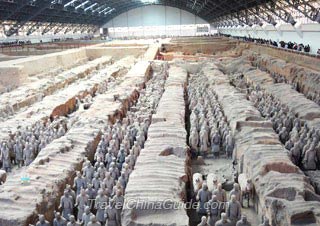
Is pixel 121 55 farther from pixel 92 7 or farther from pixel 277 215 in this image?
pixel 277 215

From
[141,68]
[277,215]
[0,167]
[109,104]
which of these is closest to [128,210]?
[277,215]

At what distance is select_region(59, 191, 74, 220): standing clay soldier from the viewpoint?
5641 millimetres

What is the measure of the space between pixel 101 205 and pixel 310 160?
4095 millimetres

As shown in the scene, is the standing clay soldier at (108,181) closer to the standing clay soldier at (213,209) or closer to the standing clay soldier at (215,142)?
the standing clay soldier at (213,209)

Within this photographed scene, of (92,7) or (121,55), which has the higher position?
(92,7)

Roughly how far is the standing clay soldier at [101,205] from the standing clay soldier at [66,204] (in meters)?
0.47

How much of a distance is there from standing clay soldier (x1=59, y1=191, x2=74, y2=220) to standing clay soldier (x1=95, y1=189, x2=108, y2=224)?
47cm

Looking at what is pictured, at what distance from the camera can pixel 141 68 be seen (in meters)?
17.3

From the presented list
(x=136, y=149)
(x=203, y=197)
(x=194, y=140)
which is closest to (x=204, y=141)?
(x=194, y=140)

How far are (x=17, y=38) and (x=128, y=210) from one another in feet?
117

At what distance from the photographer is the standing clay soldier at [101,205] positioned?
536cm

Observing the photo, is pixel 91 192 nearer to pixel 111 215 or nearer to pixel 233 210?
pixel 111 215

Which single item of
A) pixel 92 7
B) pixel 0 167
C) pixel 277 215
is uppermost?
pixel 92 7

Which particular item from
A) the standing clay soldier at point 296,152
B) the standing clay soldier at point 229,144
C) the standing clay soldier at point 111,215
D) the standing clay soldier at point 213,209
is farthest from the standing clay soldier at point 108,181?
the standing clay soldier at point 296,152
